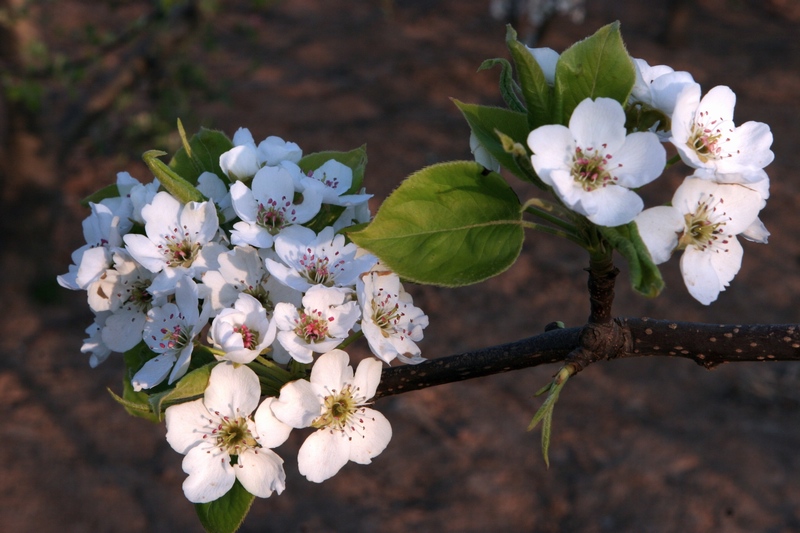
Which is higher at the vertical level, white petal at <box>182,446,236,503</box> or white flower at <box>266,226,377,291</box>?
white flower at <box>266,226,377,291</box>

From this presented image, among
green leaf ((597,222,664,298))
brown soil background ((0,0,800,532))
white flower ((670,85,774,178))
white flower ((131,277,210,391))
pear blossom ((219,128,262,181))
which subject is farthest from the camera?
A: brown soil background ((0,0,800,532))

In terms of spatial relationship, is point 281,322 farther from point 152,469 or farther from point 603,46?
point 152,469

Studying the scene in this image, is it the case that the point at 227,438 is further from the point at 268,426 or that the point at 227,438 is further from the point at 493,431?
the point at 493,431

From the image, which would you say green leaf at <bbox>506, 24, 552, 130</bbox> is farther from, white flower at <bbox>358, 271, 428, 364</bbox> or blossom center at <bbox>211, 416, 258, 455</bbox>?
blossom center at <bbox>211, 416, 258, 455</bbox>

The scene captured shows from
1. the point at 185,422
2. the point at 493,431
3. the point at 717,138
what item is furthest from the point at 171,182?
the point at 493,431

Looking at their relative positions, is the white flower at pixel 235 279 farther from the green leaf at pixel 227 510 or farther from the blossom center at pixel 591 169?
the blossom center at pixel 591 169

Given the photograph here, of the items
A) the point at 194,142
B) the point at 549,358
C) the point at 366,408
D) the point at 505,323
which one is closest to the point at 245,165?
the point at 194,142

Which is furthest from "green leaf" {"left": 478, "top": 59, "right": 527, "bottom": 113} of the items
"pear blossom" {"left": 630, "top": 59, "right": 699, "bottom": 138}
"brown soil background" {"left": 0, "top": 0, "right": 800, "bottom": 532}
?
"brown soil background" {"left": 0, "top": 0, "right": 800, "bottom": 532}
